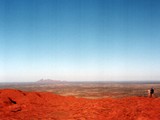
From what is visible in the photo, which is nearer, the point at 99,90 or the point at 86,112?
the point at 86,112

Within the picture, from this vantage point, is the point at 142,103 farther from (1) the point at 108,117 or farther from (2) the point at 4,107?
(2) the point at 4,107

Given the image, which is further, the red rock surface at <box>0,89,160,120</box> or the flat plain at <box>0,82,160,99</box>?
the flat plain at <box>0,82,160,99</box>

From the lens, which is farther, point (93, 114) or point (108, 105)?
point (108, 105)

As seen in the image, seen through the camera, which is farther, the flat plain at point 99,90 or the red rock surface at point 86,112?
the flat plain at point 99,90

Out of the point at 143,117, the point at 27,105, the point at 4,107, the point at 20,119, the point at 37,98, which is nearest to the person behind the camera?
the point at 143,117

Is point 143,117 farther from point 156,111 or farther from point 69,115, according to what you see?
point 69,115

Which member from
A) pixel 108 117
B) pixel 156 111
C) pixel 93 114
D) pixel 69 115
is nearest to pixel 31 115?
pixel 69 115

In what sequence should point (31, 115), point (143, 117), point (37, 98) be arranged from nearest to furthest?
point (143, 117) → point (31, 115) → point (37, 98)

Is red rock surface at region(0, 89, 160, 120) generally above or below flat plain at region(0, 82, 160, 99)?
above

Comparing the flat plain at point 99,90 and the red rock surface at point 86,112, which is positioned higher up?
the red rock surface at point 86,112

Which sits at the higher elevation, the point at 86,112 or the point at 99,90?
the point at 86,112
